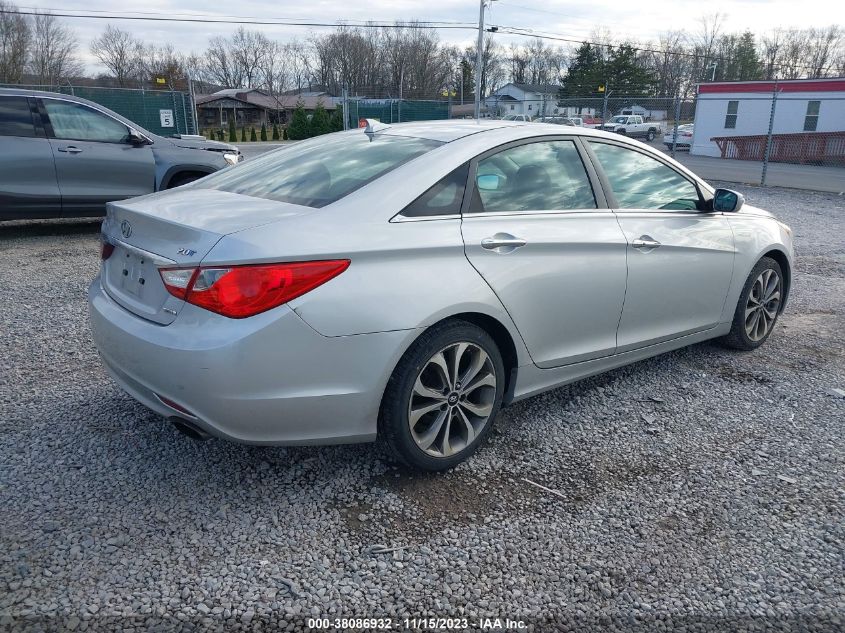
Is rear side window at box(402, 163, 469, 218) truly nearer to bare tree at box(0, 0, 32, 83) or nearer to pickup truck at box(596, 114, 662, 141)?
pickup truck at box(596, 114, 662, 141)

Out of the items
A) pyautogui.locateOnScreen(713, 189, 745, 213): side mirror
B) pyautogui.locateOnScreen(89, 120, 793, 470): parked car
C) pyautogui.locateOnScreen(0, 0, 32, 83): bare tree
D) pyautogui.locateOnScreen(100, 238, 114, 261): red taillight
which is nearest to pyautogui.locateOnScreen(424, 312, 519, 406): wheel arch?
pyautogui.locateOnScreen(89, 120, 793, 470): parked car

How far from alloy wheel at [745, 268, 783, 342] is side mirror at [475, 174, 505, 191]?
2.33 metres

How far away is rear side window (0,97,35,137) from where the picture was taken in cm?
776

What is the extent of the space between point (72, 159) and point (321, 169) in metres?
6.03

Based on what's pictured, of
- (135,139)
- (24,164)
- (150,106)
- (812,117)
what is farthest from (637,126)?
(24,164)

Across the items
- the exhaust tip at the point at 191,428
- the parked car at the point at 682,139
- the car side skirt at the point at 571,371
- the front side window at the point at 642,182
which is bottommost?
the parked car at the point at 682,139

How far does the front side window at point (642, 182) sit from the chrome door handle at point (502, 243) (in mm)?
940

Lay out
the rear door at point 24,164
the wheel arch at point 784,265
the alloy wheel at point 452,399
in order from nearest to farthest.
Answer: the alloy wheel at point 452,399
the wheel arch at point 784,265
the rear door at point 24,164

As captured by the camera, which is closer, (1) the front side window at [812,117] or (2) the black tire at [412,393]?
(2) the black tire at [412,393]

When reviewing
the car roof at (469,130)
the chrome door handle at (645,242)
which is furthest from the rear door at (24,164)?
the chrome door handle at (645,242)

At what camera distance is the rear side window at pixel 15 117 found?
7758 mm

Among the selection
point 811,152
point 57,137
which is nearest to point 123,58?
point 811,152

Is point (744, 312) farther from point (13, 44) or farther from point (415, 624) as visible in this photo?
point (13, 44)

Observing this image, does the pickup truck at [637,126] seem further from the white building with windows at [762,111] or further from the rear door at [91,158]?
the rear door at [91,158]
